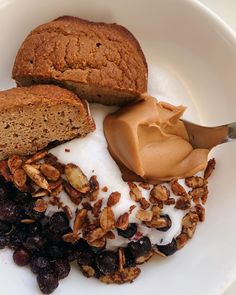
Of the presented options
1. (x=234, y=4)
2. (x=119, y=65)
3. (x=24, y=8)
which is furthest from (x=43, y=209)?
(x=234, y=4)

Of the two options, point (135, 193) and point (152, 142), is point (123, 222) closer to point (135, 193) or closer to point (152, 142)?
point (135, 193)

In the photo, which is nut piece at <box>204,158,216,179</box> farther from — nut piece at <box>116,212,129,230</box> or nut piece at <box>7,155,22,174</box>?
nut piece at <box>7,155,22,174</box>

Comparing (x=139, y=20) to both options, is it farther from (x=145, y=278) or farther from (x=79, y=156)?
(x=145, y=278)

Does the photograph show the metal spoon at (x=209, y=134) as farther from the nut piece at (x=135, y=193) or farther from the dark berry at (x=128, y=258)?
the dark berry at (x=128, y=258)

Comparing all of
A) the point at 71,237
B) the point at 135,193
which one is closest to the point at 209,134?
the point at 135,193

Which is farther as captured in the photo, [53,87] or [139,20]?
[139,20]
